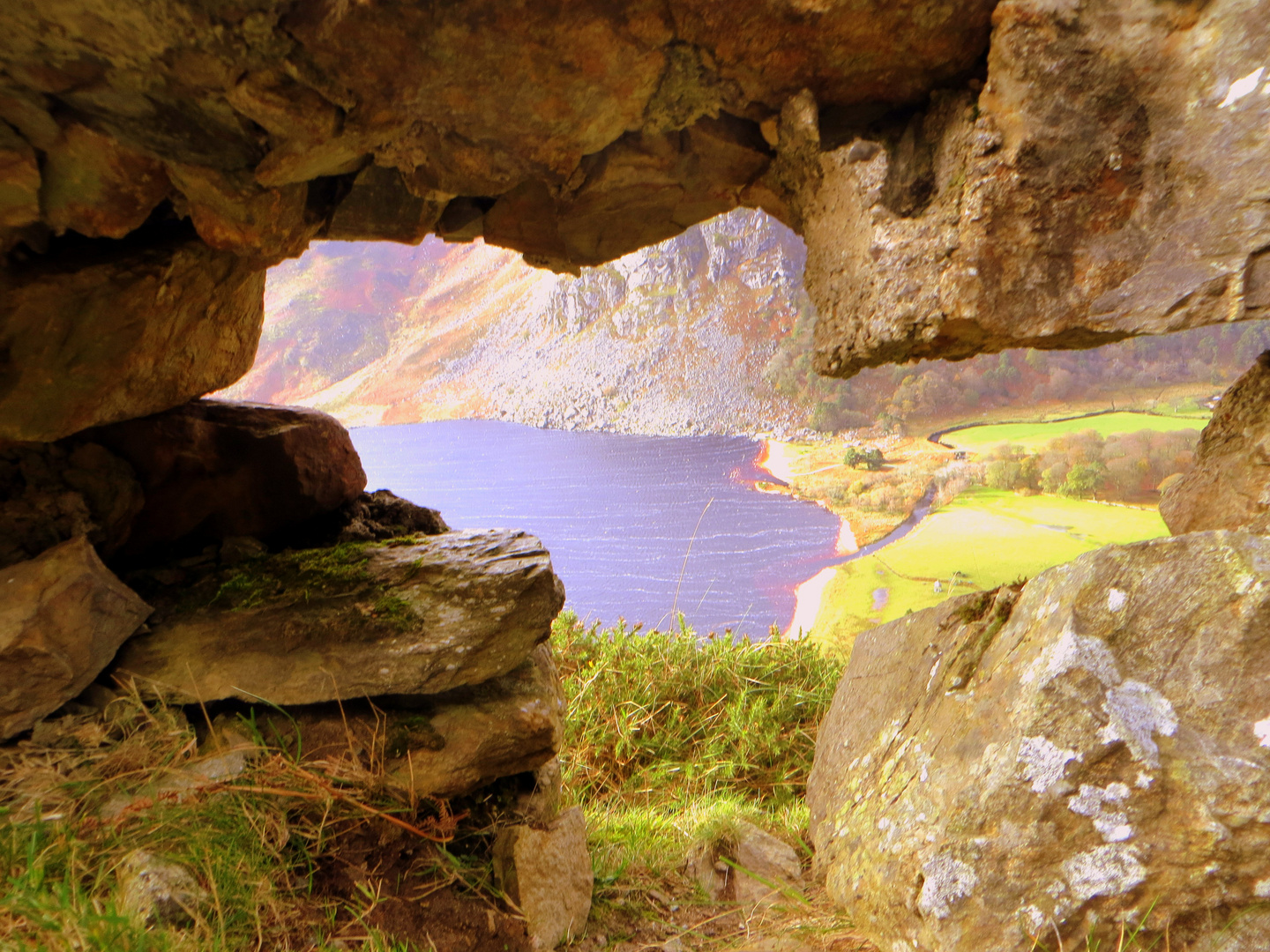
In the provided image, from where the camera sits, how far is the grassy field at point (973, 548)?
13.8ft

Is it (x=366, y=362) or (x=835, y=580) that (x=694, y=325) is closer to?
(x=835, y=580)

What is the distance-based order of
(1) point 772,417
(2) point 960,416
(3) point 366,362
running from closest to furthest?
(2) point 960,416 → (1) point 772,417 → (3) point 366,362

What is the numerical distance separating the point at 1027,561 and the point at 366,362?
5948 mm

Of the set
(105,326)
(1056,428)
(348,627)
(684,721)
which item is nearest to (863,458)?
(1056,428)

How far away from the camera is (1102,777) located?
1677mm

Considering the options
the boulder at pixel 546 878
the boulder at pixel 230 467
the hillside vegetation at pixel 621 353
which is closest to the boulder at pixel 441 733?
the boulder at pixel 546 878

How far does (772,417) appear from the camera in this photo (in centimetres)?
566

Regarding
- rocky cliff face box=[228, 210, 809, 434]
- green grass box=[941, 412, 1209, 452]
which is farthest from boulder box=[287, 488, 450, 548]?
green grass box=[941, 412, 1209, 452]

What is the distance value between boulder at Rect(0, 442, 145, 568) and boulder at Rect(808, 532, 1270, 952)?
2980 mm

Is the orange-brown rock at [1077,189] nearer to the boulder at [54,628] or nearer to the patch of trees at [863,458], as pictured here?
the boulder at [54,628]

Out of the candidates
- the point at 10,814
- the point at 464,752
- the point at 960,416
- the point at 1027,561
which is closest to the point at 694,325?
the point at 960,416

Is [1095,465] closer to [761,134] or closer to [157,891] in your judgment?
[761,134]

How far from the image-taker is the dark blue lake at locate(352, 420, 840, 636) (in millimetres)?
5465

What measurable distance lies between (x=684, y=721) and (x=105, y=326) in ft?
13.8
